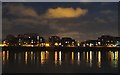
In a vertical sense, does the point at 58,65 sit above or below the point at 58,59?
above

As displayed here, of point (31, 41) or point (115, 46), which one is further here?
point (115, 46)

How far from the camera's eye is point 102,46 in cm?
6012

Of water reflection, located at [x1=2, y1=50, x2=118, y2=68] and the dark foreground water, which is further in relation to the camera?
water reflection, located at [x1=2, y1=50, x2=118, y2=68]

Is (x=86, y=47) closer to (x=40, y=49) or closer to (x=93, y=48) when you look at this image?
(x=93, y=48)

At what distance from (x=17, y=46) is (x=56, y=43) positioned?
7306 millimetres

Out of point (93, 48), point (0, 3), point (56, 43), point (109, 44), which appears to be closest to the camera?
point (0, 3)

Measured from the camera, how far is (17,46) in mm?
56719

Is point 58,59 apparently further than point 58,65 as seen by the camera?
Yes

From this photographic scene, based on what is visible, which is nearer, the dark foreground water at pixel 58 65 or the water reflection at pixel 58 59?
the dark foreground water at pixel 58 65

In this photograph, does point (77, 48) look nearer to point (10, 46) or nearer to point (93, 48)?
point (93, 48)

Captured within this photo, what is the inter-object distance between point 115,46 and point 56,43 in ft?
39.4

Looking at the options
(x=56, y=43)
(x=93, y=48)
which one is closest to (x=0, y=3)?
(x=56, y=43)

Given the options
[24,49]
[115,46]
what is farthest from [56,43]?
[115,46]

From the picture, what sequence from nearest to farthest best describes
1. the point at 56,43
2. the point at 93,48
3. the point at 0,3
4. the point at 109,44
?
the point at 0,3, the point at 56,43, the point at 109,44, the point at 93,48
